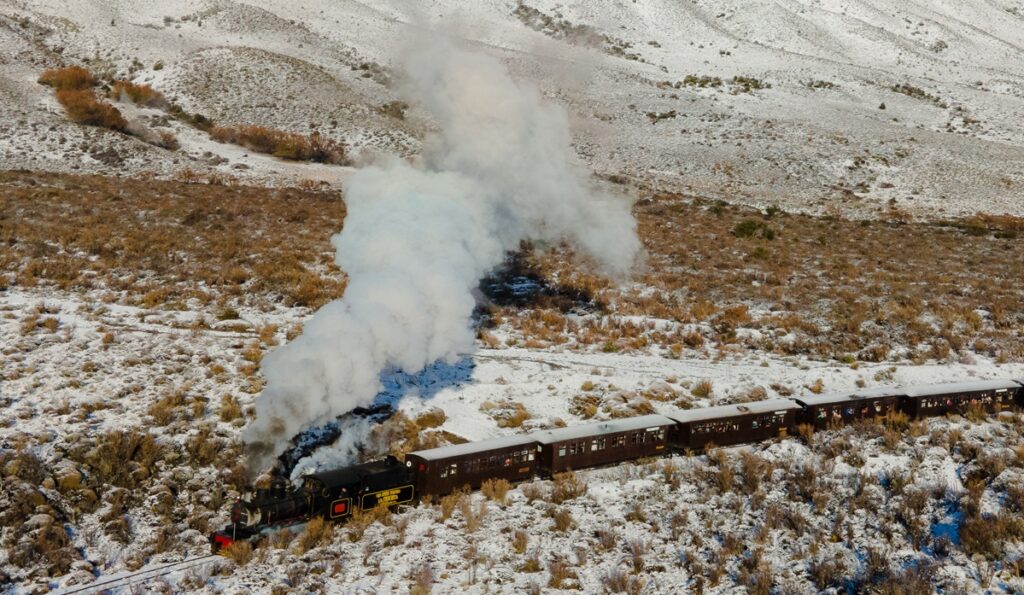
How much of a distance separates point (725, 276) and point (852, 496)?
21.2 meters

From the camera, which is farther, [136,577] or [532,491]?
[532,491]

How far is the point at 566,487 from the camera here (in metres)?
18.9

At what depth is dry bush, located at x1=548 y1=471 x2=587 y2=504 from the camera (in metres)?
18.6

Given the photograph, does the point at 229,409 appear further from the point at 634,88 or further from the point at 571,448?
the point at 634,88

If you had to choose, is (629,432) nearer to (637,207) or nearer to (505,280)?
(505,280)

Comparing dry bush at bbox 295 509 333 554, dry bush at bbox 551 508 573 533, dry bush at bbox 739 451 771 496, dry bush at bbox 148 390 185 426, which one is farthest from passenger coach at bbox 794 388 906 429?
dry bush at bbox 148 390 185 426

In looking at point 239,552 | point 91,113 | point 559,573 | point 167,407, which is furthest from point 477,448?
point 91,113

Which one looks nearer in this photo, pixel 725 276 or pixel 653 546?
pixel 653 546

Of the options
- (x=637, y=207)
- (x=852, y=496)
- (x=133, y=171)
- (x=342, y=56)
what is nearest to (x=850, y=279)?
(x=637, y=207)

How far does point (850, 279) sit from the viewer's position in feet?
128

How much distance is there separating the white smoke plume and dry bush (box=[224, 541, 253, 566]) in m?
1.89

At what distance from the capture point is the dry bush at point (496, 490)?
1844cm

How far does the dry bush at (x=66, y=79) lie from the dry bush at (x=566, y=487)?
2565 inches

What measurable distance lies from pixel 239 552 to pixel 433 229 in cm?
1016
